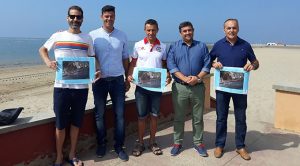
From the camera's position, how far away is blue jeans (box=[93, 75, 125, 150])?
4.50 metres

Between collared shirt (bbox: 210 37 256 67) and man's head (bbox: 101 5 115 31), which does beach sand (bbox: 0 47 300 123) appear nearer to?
man's head (bbox: 101 5 115 31)

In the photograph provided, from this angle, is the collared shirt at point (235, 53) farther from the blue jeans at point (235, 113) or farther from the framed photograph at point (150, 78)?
the framed photograph at point (150, 78)

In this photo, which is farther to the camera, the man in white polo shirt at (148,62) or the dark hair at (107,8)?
the man in white polo shirt at (148,62)

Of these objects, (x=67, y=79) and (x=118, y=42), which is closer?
(x=67, y=79)

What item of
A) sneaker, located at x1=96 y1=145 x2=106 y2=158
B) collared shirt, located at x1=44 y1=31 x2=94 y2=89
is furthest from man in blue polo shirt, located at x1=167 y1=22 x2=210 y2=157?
collared shirt, located at x1=44 y1=31 x2=94 y2=89

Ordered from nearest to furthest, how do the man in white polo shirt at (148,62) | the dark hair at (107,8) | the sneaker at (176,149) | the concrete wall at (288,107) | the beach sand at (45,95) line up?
the dark hair at (107,8) < the man in white polo shirt at (148,62) < the sneaker at (176,149) < the concrete wall at (288,107) < the beach sand at (45,95)

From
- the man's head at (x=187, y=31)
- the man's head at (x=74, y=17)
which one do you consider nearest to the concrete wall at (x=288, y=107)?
the man's head at (x=187, y=31)

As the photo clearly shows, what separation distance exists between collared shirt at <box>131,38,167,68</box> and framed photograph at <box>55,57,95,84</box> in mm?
779

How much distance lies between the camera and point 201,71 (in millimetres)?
4555

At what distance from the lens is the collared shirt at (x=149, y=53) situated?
4.59 metres

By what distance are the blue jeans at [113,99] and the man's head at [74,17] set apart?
89cm

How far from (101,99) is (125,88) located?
0.41 metres

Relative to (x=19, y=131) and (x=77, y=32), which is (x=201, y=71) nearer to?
(x=77, y=32)

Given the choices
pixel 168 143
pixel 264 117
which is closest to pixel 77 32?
pixel 168 143
